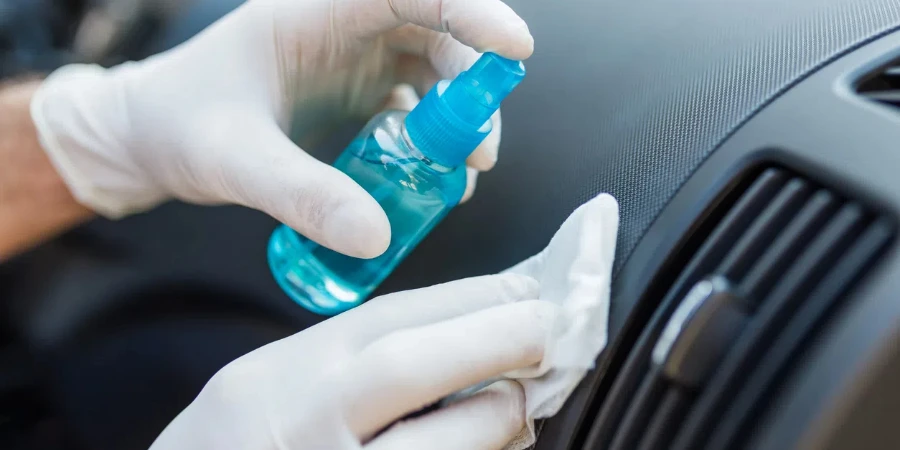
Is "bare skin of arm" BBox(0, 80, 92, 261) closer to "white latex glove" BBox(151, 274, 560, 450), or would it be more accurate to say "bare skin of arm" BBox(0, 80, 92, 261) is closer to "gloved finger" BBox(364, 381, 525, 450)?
"white latex glove" BBox(151, 274, 560, 450)

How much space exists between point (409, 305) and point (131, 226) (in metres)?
0.36

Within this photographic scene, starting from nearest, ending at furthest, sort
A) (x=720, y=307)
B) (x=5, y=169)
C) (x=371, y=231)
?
(x=720, y=307) < (x=371, y=231) < (x=5, y=169)

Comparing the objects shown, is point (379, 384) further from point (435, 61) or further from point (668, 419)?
point (435, 61)

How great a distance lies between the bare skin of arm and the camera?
655 millimetres

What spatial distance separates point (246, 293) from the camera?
592 mm

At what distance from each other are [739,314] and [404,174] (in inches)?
9.8

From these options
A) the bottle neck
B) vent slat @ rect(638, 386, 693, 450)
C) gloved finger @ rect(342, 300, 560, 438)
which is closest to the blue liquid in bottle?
the bottle neck

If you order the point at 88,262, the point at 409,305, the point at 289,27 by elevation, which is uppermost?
the point at 289,27

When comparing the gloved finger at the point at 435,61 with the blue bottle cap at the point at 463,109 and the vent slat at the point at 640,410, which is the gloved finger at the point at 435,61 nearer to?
the blue bottle cap at the point at 463,109

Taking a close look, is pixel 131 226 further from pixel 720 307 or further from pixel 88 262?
pixel 720 307

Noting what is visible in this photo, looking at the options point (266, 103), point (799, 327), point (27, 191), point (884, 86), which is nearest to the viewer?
point (799, 327)

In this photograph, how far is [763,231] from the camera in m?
0.38

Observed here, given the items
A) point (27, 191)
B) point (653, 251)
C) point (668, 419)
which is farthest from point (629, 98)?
point (27, 191)

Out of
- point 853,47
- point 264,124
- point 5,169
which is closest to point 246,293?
point 264,124
